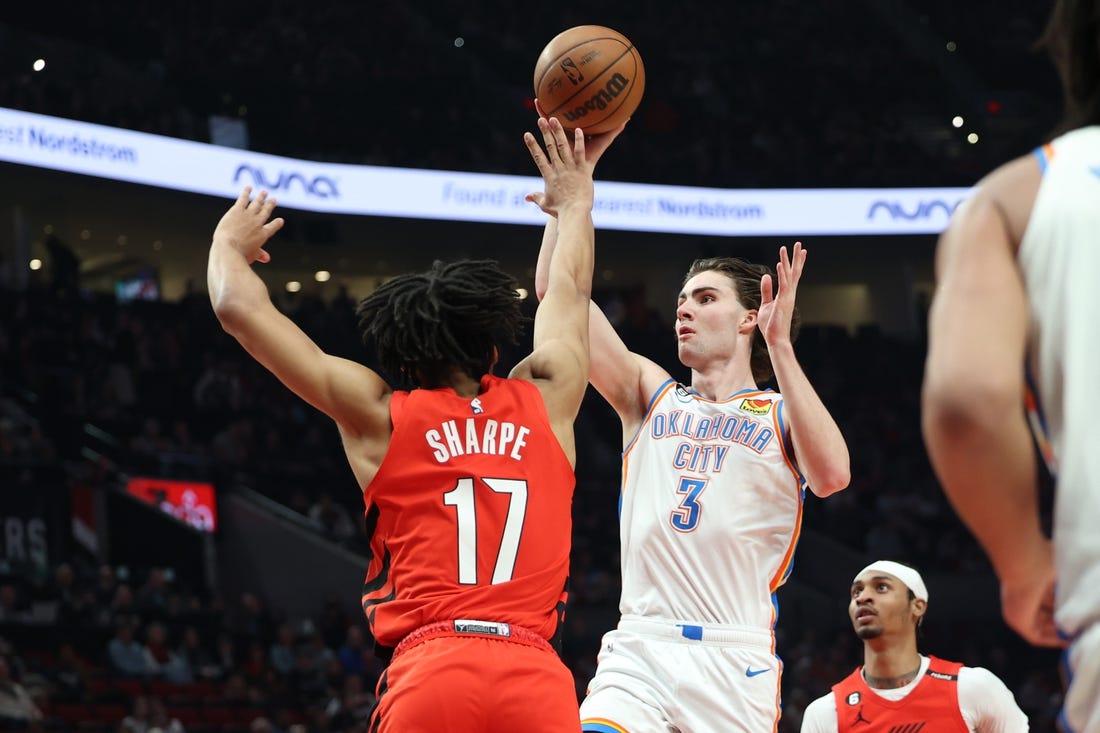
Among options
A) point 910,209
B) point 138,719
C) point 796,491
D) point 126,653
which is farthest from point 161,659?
point 910,209

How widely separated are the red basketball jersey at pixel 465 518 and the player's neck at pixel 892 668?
3107mm

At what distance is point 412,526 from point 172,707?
403 inches

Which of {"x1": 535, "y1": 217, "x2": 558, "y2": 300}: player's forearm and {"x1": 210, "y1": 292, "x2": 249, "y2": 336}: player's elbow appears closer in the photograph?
{"x1": 210, "y1": 292, "x2": 249, "y2": 336}: player's elbow

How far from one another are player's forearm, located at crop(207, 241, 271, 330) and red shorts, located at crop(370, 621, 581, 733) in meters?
0.89

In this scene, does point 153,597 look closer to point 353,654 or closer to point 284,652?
point 284,652

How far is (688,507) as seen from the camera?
4.84 m

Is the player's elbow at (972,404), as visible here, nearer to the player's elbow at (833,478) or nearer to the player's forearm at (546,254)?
the player's forearm at (546,254)

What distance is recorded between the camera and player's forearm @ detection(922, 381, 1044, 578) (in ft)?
6.43

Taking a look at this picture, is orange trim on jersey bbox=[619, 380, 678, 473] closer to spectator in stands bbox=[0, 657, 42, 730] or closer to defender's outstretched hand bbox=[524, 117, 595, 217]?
defender's outstretched hand bbox=[524, 117, 595, 217]

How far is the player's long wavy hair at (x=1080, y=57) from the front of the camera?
2092 mm

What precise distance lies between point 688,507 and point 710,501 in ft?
0.25

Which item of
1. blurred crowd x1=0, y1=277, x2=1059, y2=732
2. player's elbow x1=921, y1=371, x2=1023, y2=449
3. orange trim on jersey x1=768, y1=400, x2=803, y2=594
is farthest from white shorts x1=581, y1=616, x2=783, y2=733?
blurred crowd x1=0, y1=277, x2=1059, y2=732

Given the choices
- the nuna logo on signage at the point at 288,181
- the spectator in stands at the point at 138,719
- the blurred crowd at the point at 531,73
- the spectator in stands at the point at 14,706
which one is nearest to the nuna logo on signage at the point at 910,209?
the blurred crowd at the point at 531,73

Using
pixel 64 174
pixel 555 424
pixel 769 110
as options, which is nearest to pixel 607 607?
pixel 64 174
